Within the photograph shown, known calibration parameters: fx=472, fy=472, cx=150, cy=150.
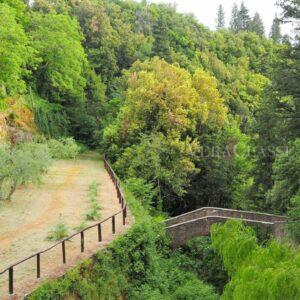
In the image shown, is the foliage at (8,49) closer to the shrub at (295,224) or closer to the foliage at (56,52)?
the foliage at (56,52)

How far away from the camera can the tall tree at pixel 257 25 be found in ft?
331

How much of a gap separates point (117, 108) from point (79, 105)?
5.14 metres

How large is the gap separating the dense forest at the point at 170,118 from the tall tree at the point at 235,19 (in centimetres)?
3898

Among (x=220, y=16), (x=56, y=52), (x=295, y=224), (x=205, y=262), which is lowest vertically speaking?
(x=205, y=262)

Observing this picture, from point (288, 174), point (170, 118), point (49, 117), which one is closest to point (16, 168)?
point (288, 174)


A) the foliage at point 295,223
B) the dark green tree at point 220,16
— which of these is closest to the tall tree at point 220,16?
the dark green tree at point 220,16

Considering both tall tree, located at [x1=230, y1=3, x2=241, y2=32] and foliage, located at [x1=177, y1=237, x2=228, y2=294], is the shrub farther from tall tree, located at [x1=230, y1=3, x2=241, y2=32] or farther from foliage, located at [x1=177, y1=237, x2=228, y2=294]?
tall tree, located at [x1=230, y1=3, x2=241, y2=32]

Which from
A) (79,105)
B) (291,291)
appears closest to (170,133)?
(79,105)

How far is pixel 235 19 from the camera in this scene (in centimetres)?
11731

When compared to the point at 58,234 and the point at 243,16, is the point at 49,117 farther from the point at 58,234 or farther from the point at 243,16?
the point at 243,16

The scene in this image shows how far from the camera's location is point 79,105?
53188mm

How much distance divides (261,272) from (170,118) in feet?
82.1

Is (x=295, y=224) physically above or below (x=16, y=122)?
below

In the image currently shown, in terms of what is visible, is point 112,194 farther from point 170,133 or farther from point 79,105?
point 79,105
